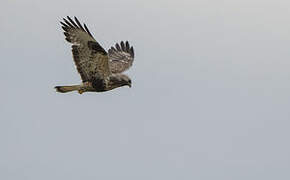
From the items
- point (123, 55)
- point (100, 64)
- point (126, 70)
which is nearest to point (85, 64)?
point (100, 64)

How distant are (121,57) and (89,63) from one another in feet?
10.9

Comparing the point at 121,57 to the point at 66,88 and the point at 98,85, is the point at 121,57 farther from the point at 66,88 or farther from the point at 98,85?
the point at 66,88

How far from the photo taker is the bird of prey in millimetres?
14375

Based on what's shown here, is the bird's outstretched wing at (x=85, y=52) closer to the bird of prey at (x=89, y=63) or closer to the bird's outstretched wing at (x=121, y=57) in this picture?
the bird of prey at (x=89, y=63)

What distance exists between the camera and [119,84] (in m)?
15.0

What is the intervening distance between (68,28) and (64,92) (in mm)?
1170

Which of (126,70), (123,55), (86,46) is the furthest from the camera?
A: (123,55)

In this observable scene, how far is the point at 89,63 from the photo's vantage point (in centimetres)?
1455

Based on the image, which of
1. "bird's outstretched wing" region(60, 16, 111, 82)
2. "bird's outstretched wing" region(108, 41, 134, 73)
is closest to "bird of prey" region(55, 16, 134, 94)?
"bird's outstretched wing" region(60, 16, 111, 82)

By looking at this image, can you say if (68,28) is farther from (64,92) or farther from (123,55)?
(123,55)

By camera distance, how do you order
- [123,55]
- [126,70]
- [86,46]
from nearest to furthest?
1. [86,46]
2. [126,70]
3. [123,55]

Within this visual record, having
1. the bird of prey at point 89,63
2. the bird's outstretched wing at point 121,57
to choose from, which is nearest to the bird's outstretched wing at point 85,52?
the bird of prey at point 89,63

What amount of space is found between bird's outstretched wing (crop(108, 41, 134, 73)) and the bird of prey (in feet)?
5.16

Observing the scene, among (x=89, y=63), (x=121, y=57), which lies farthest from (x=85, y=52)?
(x=121, y=57)
